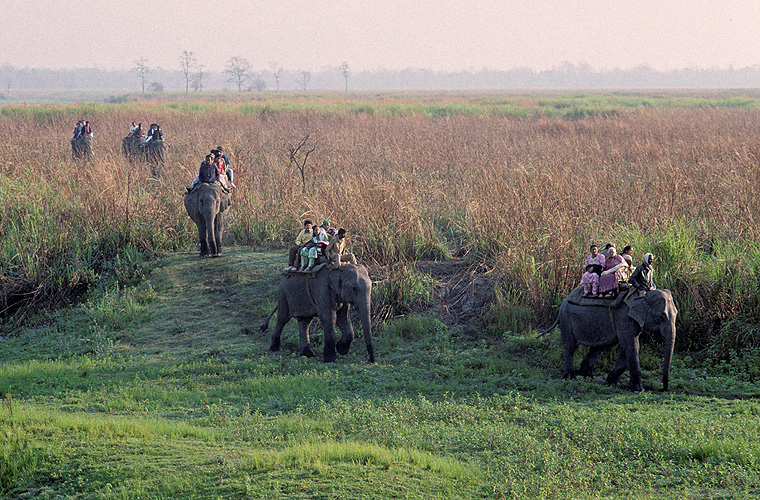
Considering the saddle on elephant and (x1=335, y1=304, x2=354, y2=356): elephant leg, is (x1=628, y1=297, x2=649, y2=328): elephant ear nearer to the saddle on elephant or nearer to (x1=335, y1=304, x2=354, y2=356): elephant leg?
the saddle on elephant

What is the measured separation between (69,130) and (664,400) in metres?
26.1

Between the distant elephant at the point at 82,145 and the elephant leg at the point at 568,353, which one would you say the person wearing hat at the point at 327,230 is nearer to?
the elephant leg at the point at 568,353

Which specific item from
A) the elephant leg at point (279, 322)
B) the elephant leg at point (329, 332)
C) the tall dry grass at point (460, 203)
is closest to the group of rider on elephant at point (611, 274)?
the tall dry grass at point (460, 203)

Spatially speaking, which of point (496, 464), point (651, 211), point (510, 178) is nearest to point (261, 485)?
point (496, 464)

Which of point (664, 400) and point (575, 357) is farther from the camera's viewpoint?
point (575, 357)

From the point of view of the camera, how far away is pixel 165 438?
6461mm

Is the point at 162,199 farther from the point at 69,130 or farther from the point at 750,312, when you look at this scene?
the point at 69,130

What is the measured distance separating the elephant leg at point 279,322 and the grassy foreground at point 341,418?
27cm

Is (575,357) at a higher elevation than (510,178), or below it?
below

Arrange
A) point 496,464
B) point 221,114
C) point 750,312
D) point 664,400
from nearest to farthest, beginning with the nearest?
1. point 496,464
2. point 664,400
3. point 750,312
4. point 221,114

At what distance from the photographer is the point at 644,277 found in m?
7.54

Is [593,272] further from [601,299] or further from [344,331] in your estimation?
[344,331]

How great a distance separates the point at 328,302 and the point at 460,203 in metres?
6.22

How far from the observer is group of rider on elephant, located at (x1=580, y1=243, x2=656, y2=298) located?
7574 mm
